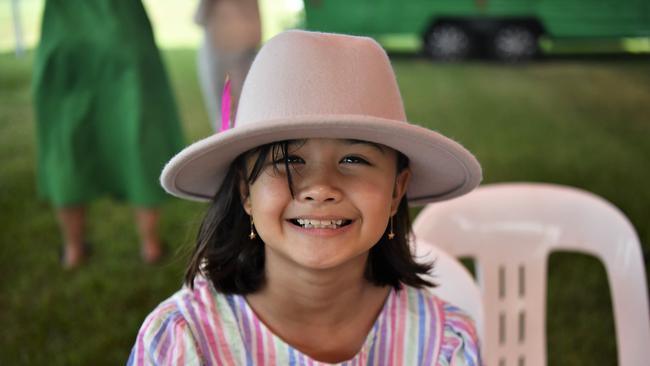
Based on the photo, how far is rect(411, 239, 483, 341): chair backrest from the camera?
4.17 feet

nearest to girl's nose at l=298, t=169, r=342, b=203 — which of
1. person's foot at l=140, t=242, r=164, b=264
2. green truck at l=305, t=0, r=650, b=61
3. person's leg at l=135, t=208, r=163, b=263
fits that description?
person's leg at l=135, t=208, r=163, b=263

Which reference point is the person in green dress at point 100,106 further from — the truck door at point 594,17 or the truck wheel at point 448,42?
the truck wheel at point 448,42

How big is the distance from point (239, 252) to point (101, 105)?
4.73 ft

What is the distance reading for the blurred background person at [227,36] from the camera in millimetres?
2387

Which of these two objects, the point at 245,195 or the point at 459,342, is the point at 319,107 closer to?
the point at 245,195

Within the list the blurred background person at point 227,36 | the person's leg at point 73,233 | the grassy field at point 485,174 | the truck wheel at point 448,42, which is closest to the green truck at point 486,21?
the truck wheel at point 448,42

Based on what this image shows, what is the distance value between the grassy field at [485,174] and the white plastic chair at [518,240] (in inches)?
20.9

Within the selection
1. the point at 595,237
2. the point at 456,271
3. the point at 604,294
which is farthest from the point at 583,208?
the point at 604,294

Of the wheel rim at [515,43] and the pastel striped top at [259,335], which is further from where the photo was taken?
the wheel rim at [515,43]

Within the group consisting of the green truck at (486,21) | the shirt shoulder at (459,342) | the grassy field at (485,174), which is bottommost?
the grassy field at (485,174)

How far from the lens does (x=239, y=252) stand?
1035 millimetres

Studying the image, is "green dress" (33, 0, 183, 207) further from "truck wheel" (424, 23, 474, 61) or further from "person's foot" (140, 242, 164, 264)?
"truck wheel" (424, 23, 474, 61)

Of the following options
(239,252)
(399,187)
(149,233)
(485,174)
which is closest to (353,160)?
(399,187)

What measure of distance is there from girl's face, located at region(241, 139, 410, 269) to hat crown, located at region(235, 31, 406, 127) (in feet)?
0.16
